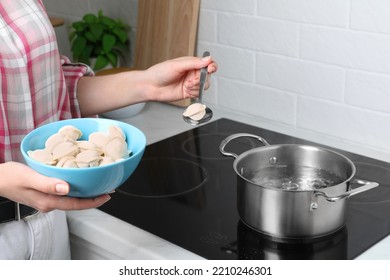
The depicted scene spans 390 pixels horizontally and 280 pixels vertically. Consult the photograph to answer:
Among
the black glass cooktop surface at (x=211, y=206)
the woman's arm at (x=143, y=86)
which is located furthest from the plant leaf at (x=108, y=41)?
the woman's arm at (x=143, y=86)

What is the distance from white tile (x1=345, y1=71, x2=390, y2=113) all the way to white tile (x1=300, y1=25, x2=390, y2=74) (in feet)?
0.06

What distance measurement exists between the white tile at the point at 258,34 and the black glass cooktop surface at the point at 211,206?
0.21 metres

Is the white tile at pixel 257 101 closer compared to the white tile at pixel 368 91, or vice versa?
the white tile at pixel 368 91

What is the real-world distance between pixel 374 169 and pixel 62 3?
1160mm

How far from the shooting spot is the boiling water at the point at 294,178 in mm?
1308

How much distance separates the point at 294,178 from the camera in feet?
4.44

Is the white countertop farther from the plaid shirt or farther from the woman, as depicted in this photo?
the plaid shirt

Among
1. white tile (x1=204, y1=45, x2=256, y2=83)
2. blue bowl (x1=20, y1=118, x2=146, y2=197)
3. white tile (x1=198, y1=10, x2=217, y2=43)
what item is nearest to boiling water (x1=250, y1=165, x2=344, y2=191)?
blue bowl (x1=20, y1=118, x2=146, y2=197)

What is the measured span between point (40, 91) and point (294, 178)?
1.67ft

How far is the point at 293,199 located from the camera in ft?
3.84

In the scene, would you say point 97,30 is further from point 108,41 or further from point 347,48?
point 347,48

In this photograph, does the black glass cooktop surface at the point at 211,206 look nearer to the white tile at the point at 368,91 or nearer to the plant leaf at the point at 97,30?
the white tile at the point at 368,91

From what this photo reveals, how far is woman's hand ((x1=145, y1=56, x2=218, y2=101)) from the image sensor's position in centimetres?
134

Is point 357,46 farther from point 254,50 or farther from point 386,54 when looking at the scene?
point 254,50
